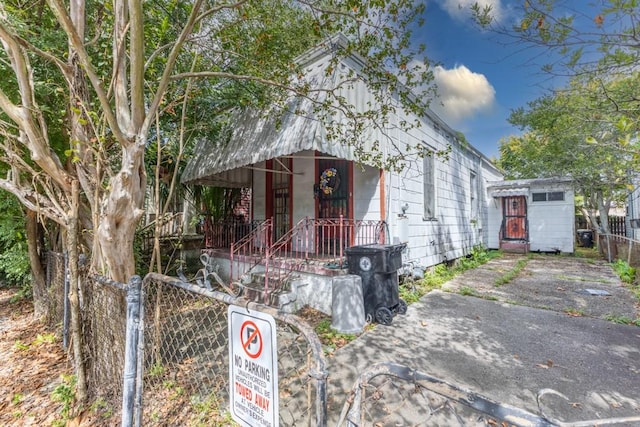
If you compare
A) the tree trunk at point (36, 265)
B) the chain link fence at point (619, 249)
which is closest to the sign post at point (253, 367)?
the tree trunk at point (36, 265)

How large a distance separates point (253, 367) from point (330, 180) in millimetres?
6046

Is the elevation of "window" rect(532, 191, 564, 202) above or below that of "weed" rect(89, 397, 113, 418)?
above

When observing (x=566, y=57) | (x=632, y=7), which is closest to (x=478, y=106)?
(x=566, y=57)

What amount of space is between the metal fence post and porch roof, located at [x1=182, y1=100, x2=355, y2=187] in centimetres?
325

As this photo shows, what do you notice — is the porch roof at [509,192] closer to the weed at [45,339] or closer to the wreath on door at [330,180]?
the wreath on door at [330,180]

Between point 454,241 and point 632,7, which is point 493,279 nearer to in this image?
point 454,241

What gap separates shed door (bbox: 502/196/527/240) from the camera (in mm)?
13000

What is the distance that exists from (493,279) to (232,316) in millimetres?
A: 7973

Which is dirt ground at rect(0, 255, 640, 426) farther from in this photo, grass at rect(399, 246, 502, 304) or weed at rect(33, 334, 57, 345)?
grass at rect(399, 246, 502, 304)

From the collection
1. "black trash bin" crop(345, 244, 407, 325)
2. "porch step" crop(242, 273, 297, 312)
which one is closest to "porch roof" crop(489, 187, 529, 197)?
"black trash bin" crop(345, 244, 407, 325)

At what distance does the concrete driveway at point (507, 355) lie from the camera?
259cm

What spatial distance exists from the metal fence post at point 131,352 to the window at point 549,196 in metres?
15.0

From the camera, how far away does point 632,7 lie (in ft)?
7.88

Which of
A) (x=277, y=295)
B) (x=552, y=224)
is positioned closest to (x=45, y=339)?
(x=277, y=295)
